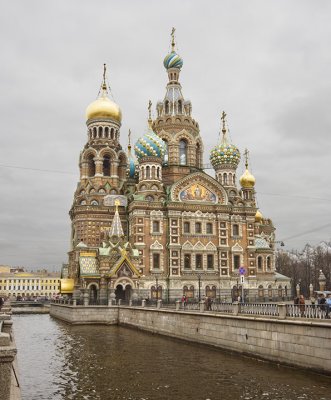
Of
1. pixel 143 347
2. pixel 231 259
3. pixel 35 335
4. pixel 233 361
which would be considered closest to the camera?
pixel 233 361

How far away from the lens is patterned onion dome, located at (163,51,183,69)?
180 feet

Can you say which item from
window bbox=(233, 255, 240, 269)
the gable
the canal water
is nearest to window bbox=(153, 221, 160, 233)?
the gable

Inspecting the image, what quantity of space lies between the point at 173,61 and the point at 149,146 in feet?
42.7

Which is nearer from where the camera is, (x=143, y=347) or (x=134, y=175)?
(x=143, y=347)

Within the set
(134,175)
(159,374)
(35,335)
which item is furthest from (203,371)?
(134,175)

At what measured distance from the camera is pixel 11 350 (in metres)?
6.50

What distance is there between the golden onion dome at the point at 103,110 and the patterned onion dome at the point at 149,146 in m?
5.51

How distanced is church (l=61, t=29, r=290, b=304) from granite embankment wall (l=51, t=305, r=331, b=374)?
11151 millimetres

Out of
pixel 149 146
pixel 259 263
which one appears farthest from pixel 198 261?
pixel 149 146

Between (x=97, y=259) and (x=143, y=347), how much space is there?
20566 millimetres

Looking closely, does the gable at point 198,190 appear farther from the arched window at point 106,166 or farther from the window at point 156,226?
the arched window at point 106,166

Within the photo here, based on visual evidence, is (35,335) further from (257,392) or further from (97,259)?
(257,392)

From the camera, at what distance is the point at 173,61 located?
180ft

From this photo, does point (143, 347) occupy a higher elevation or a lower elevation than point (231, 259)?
lower
